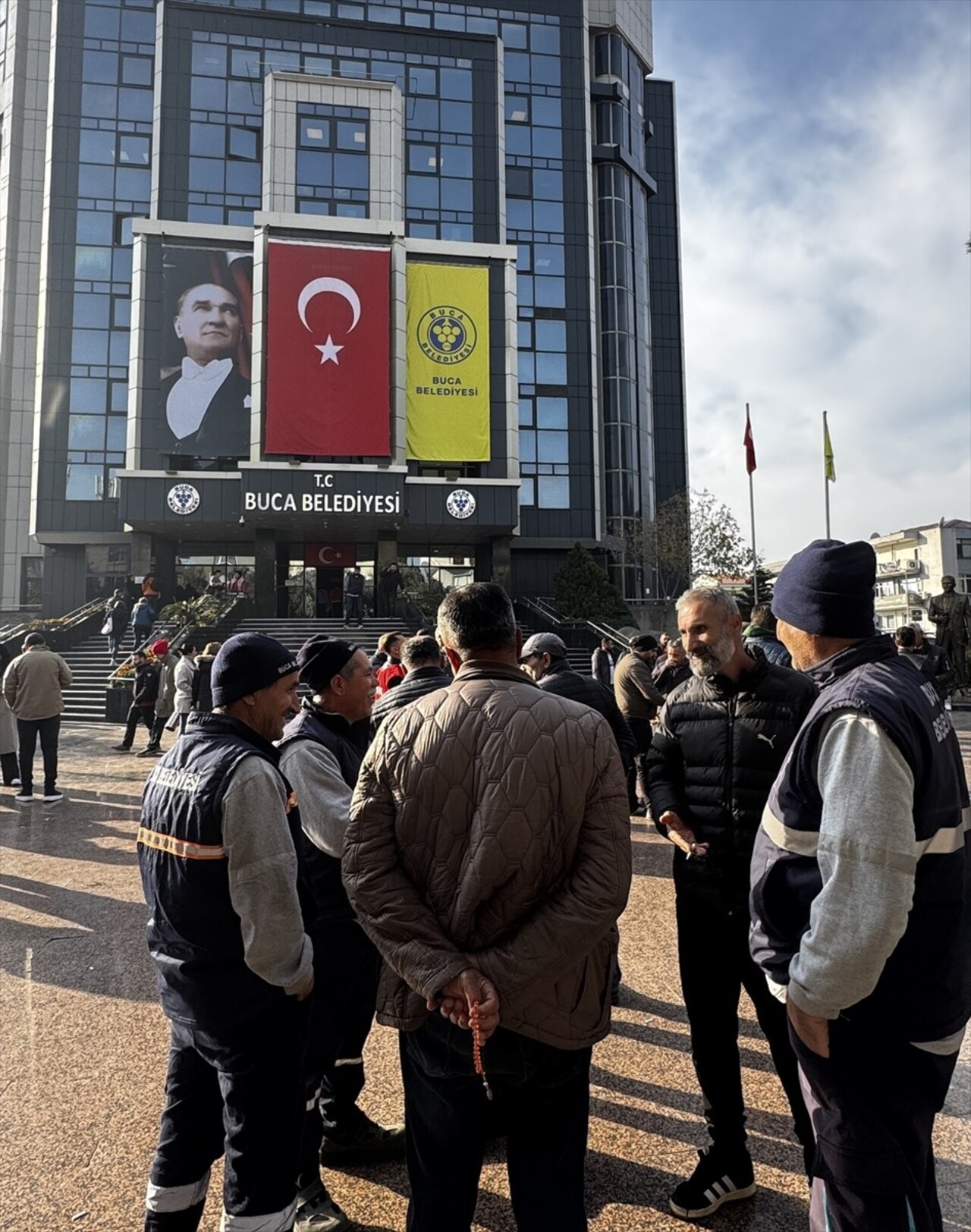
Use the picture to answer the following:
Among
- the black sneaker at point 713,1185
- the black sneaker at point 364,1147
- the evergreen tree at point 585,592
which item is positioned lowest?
the black sneaker at point 364,1147

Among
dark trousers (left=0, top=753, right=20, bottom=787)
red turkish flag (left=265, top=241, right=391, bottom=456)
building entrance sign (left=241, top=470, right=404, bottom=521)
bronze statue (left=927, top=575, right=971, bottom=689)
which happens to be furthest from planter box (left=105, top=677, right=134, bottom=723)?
bronze statue (left=927, top=575, right=971, bottom=689)

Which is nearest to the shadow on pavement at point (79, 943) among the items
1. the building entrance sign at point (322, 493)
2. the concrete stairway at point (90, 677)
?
the concrete stairway at point (90, 677)

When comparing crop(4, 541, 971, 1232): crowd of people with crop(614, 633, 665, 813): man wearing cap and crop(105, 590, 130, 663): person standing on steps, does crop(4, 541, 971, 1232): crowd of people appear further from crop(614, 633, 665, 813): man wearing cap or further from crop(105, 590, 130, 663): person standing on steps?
crop(105, 590, 130, 663): person standing on steps

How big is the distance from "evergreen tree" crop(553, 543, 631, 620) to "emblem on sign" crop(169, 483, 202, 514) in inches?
584

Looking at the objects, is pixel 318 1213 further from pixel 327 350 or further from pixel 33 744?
pixel 327 350

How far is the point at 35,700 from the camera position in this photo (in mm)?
8750

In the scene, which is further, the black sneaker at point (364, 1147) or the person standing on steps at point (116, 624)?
the person standing on steps at point (116, 624)

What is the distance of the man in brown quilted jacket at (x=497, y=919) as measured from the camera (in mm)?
1837

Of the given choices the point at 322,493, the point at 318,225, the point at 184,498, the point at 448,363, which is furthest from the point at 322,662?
the point at 318,225

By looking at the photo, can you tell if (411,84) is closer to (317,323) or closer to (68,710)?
(317,323)

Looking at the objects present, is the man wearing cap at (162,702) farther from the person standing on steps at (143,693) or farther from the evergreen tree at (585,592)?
the evergreen tree at (585,592)

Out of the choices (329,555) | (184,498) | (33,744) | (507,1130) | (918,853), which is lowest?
(507,1130)

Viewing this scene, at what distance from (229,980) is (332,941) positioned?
782 millimetres

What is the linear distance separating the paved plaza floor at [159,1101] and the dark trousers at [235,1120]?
1.71 feet
